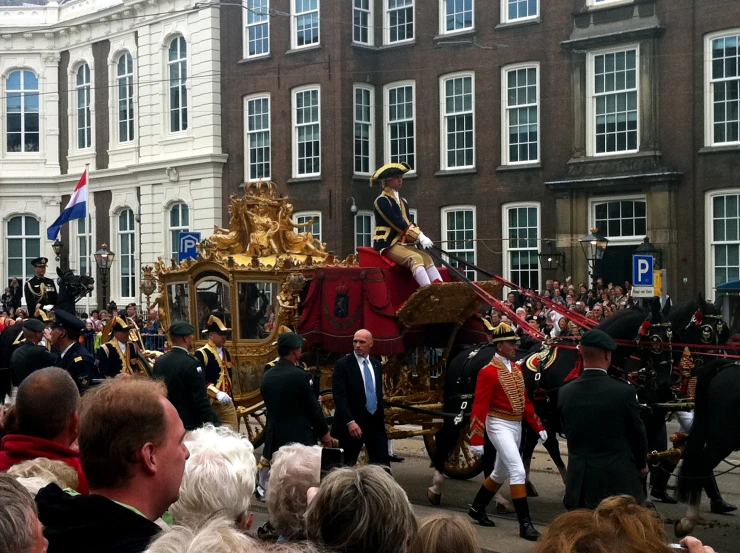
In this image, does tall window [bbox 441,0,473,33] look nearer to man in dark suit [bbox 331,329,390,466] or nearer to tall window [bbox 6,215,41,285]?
tall window [bbox 6,215,41,285]

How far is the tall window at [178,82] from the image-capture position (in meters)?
34.2

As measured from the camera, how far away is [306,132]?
104ft

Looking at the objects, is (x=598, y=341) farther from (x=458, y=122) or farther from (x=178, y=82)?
(x=178, y=82)

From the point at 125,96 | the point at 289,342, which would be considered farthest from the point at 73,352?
the point at 125,96

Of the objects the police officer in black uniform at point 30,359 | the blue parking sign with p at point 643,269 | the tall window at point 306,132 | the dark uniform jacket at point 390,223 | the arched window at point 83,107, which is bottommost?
the police officer in black uniform at point 30,359

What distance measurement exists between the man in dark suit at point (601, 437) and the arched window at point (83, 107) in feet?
107

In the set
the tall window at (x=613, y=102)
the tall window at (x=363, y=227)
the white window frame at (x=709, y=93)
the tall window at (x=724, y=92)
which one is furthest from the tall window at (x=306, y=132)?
the tall window at (x=724, y=92)

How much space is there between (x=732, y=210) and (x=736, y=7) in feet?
15.5

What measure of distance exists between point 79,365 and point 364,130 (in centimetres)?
2192

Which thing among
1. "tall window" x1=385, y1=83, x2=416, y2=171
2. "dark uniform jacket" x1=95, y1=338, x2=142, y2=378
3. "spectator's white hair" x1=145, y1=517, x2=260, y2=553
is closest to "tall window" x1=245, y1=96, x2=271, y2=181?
"tall window" x1=385, y1=83, x2=416, y2=171

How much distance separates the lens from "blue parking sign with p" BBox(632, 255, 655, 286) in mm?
16578

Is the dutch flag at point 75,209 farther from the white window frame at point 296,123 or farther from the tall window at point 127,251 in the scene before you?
the tall window at point 127,251

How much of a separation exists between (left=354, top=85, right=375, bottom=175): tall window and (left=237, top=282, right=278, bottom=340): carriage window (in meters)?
19.3

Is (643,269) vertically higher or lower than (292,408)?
higher
